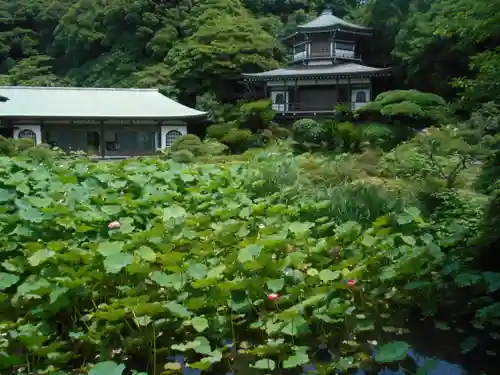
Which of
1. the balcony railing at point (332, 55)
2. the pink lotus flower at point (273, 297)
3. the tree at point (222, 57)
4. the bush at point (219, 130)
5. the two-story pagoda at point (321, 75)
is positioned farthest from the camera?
the tree at point (222, 57)

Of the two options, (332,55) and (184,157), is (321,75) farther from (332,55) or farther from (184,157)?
(184,157)

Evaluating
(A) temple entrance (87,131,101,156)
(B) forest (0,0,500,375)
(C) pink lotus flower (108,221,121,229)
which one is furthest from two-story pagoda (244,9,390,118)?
(C) pink lotus flower (108,221,121,229)

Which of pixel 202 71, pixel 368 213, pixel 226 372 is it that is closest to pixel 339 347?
pixel 226 372

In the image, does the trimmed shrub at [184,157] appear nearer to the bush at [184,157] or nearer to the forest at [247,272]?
the bush at [184,157]

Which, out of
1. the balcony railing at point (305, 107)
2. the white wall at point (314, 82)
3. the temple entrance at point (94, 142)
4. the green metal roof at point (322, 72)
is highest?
the green metal roof at point (322, 72)

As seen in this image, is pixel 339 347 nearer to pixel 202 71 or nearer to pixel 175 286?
pixel 175 286

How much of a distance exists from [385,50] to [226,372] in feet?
80.0

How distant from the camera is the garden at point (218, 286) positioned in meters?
2.29

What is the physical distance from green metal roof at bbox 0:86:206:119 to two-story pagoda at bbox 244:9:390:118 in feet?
14.4

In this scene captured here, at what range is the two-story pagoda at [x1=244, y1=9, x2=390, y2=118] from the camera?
2039 cm

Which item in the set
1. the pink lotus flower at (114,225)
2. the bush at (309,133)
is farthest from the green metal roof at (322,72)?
the pink lotus flower at (114,225)

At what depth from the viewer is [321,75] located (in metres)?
20.3

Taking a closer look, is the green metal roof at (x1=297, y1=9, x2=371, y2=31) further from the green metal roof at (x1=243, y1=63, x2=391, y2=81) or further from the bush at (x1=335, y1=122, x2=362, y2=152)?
the bush at (x1=335, y1=122, x2=362, y2=152)

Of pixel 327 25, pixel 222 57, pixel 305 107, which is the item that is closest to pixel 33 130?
pixel 222 57
